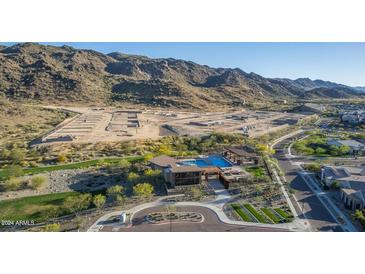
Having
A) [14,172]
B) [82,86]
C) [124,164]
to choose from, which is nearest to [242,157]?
[124,164]

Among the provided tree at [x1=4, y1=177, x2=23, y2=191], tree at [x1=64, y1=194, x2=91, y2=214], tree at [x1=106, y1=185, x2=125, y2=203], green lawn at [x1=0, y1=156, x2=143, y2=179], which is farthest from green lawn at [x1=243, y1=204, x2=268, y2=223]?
tree at [x1=4, y1=177, x2=23, y2=191]

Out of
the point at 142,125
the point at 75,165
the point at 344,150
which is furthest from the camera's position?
the point at 142,125

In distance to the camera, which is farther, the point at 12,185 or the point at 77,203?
the point at 12,185

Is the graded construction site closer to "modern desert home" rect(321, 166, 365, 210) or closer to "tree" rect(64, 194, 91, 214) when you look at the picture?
"tree" rect(64, 194, 91, 214)

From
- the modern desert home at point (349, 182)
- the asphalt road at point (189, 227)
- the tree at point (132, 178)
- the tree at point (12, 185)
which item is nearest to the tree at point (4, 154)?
the tree at point (12, 185)

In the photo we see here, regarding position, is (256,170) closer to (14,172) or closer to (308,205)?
(308,205)

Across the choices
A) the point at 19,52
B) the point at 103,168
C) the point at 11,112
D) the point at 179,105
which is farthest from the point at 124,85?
the point at 103,168
